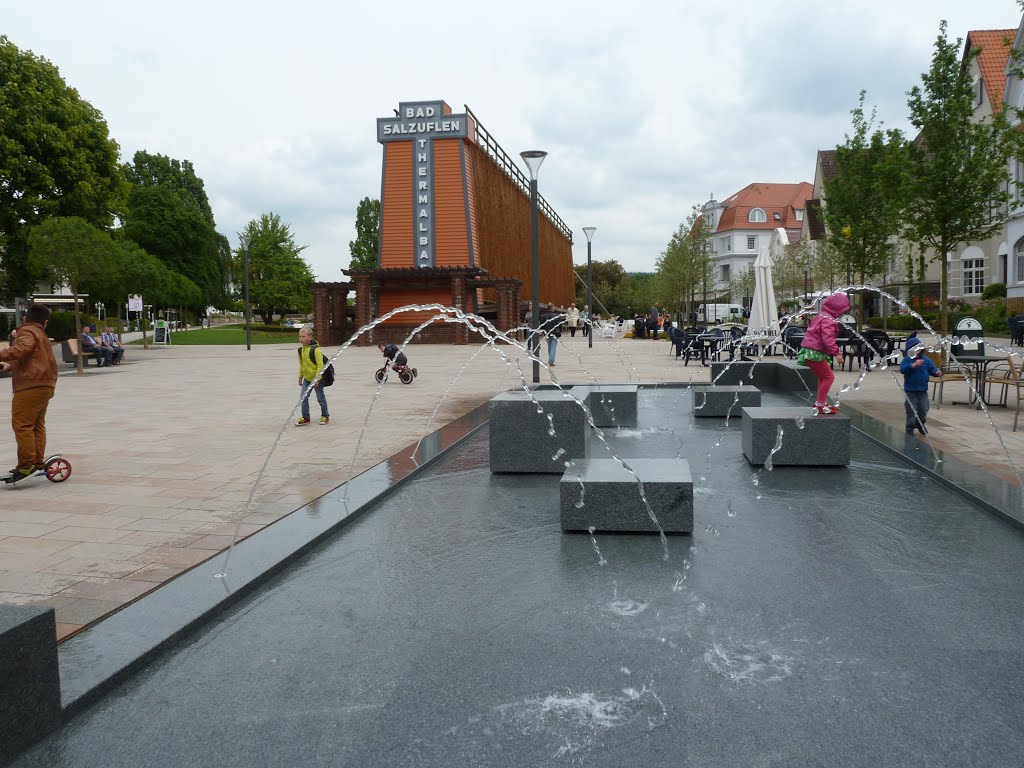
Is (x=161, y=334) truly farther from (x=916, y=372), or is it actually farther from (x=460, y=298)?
(x=916, y=372)

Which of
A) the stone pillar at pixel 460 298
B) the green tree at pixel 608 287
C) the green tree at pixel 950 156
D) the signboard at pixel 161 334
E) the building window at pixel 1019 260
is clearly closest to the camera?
the green tree at pixel 950 156

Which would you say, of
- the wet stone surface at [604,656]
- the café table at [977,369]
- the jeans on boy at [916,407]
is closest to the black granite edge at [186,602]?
the wet stone surface at [604,656]

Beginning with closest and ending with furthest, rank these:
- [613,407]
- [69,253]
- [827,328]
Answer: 1. [827,328]
2. [613,407]
3. [69,253]

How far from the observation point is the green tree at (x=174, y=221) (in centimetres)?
6175

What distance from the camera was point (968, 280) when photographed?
139ft

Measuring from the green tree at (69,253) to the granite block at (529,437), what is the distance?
18.6 m

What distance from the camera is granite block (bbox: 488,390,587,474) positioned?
7730mm

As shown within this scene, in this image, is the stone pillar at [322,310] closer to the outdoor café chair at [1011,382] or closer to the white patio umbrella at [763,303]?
the white patio umbrella at [763,303]

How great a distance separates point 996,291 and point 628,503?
37388 mm

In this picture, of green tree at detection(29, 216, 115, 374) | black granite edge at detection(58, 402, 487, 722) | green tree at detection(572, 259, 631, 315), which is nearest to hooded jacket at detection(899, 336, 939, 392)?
black granite edge at detection(58, 402, 487, 722)

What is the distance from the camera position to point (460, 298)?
3806cm

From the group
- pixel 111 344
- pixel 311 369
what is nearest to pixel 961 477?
pixel 311 369

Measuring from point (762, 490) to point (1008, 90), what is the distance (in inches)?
1499

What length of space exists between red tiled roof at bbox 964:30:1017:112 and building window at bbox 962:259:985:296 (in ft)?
26.0
